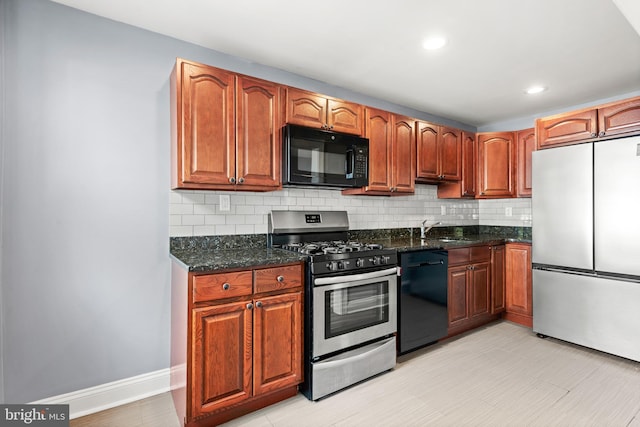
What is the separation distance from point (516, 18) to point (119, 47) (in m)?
2.58

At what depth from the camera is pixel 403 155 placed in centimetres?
333

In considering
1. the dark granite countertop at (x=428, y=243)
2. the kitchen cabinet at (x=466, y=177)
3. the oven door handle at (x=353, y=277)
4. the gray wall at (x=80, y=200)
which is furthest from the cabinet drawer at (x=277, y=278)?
the kitchen cabinet at (x=466, y=177)

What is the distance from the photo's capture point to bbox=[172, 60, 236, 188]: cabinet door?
6.94 feet

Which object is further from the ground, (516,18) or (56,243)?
(516,18)

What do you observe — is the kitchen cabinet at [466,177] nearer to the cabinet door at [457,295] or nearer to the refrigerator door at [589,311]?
the cabinet door at [457,295]

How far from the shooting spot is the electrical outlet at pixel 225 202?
8.39ft

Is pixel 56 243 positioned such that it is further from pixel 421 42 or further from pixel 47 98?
pixel 421 42

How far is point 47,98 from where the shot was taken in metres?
1.96

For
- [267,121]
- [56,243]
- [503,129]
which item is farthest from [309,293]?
[503,129]

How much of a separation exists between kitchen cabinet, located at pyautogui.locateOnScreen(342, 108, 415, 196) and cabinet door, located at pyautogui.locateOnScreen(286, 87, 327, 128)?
1.69ft

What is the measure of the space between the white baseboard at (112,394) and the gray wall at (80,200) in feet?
0.14

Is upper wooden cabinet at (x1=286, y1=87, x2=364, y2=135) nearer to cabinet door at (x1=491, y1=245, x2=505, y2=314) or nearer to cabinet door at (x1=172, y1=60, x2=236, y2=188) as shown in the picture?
cabinet door at (x1=172, y1=60, x2=236, y2=188)

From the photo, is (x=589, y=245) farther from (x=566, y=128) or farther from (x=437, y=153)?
(x=437, y=153)

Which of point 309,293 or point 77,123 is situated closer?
point 77,123
